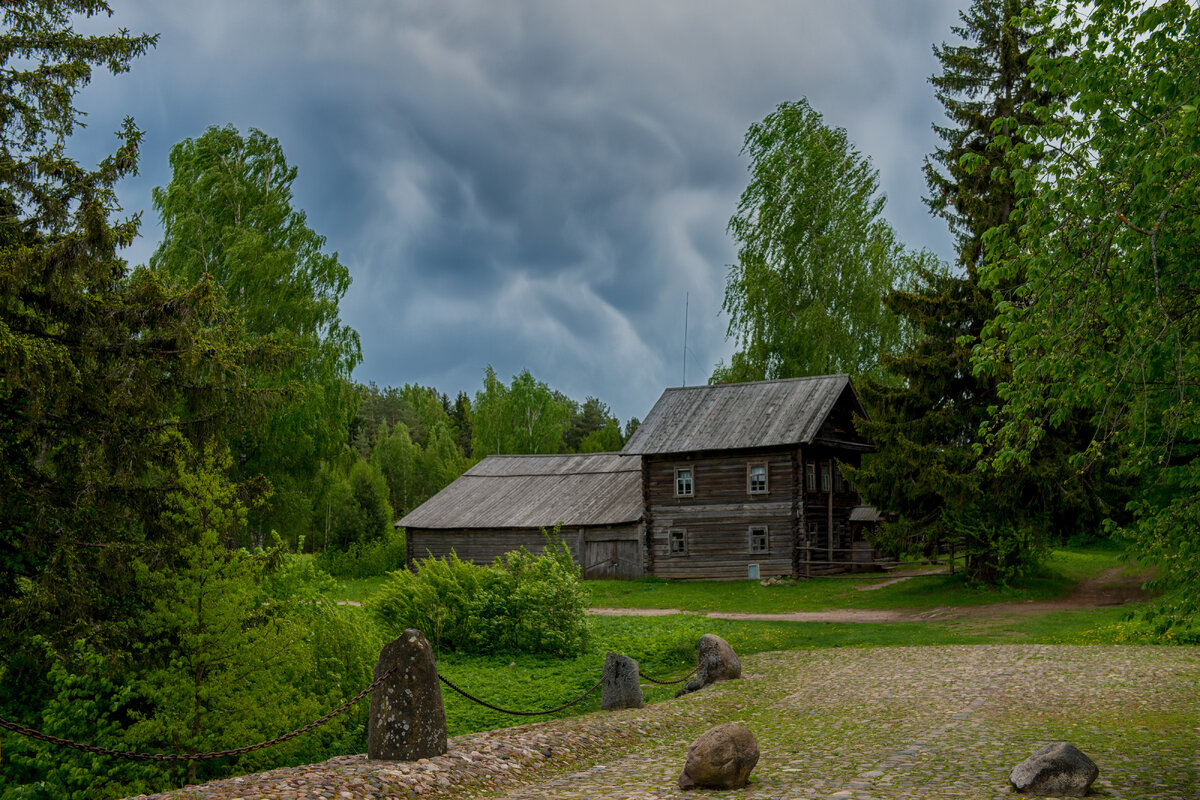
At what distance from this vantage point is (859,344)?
44625 millimetres

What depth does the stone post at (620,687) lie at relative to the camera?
13500 mm

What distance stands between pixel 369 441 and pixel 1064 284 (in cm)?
9427

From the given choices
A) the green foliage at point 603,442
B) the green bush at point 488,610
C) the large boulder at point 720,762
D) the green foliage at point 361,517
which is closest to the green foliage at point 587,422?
the green foliage at point 603,442

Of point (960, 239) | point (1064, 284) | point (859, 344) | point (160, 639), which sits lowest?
point (160, 639)

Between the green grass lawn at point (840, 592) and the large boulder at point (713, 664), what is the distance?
1281 cm

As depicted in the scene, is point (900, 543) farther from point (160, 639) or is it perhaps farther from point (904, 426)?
point (160, 639)

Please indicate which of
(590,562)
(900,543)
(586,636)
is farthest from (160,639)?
(590,562)

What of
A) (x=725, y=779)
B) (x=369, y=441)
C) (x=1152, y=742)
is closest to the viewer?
(x=725, y=779)

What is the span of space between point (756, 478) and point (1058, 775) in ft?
98.4

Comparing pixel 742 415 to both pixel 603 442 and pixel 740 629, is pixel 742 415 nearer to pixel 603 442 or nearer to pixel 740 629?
pixel 740 629

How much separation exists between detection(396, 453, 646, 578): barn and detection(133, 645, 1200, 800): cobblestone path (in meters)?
23.8

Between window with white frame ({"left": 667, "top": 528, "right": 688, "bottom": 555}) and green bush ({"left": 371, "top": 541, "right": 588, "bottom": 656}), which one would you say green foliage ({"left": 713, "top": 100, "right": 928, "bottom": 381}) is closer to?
window with white frame ({"left": 667, "top": 528, "right": 688, "bottom": 555})

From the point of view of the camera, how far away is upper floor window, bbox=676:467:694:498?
1559 inches

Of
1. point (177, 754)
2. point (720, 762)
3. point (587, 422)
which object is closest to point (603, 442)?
point (587, 422)
